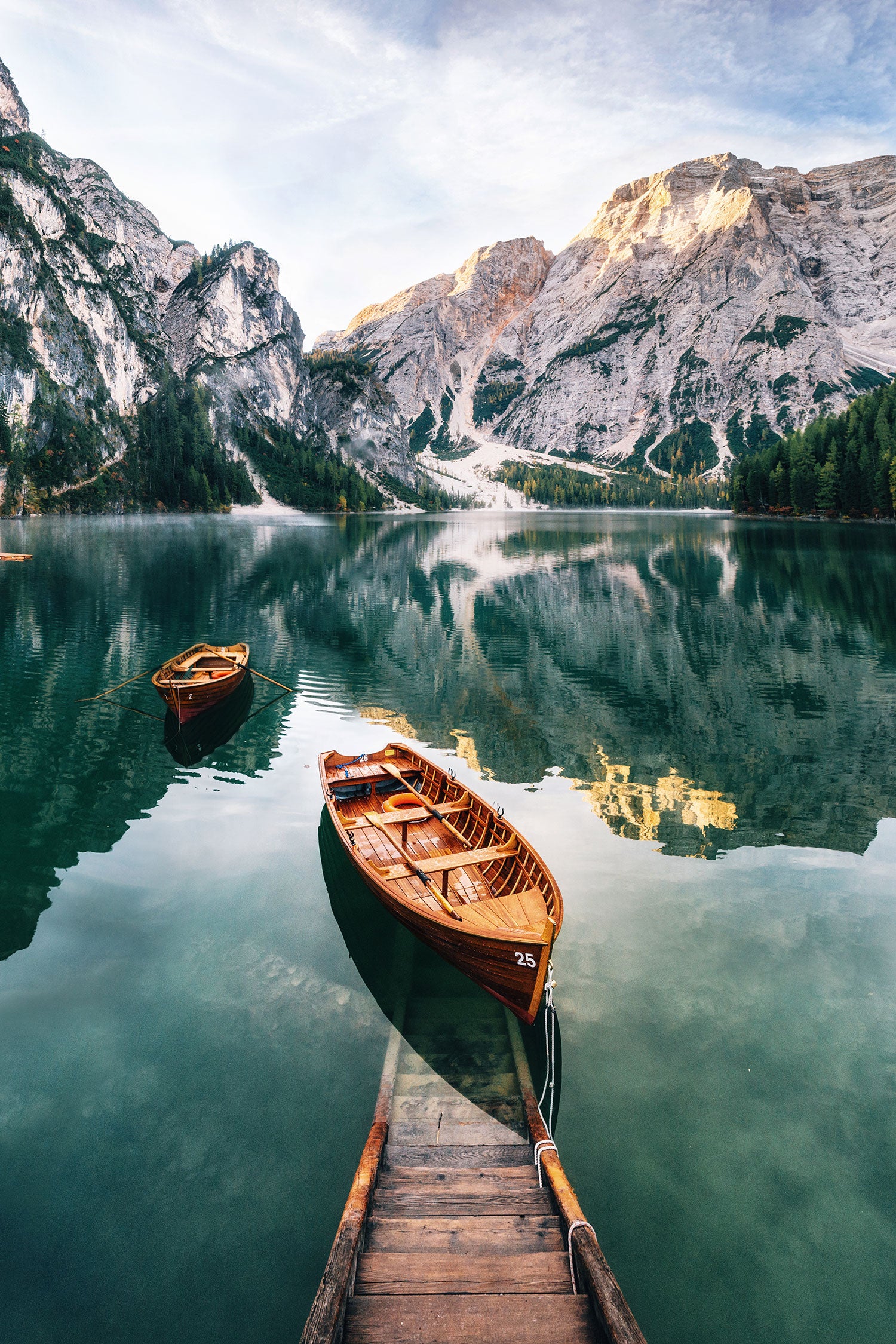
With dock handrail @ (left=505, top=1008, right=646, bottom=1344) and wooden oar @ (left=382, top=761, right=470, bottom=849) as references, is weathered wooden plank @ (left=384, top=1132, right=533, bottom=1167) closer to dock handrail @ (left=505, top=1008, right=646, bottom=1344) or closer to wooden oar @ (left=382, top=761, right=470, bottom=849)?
dock handrail @ (left=505, top=1008, right=646, bottom=1344)

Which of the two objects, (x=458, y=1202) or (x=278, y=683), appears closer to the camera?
(x=458, y=1202)

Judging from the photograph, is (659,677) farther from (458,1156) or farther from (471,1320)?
(471,1320)

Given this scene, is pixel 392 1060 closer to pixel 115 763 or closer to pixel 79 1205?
pixel 79 1205

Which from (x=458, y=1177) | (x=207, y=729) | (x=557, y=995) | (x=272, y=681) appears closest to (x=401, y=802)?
(x=557, y=995)

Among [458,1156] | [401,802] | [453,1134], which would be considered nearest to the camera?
[458,1156]

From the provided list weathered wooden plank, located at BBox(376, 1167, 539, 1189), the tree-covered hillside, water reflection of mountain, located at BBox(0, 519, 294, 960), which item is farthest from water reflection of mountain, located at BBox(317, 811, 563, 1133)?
the tree-covered hillside

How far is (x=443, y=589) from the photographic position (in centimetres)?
6862

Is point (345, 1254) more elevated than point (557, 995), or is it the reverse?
point (345, 1254)

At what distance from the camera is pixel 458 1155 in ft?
28.2

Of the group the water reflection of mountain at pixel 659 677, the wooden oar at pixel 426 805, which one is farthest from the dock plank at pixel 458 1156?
the water reflection of mountain at pixel 659 677

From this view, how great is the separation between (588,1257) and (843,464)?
495ft

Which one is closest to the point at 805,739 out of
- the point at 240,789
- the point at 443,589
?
the point at 240,789

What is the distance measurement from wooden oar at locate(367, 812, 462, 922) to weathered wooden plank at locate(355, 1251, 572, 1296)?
5405 mm

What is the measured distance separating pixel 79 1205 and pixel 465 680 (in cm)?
2970
